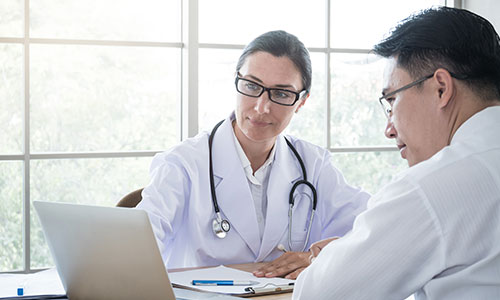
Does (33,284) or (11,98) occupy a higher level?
(11,98)

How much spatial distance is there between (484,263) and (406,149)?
34 centimetres

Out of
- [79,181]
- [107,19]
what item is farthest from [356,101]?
[79,181]

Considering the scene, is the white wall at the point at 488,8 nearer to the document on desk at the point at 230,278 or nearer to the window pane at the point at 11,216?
the document on desk at the point at 230,278

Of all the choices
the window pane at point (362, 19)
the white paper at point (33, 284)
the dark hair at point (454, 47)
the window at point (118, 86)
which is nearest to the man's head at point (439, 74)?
the dark hair at point (454, 47)

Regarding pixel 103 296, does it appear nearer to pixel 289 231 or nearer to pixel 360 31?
pixel 289 231

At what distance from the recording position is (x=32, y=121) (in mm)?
3002

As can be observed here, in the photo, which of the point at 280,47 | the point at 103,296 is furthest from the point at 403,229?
the point at 280,47

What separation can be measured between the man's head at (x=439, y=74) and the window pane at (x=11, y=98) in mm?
2287

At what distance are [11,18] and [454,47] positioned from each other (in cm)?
247

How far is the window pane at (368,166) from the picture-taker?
3.68 meters

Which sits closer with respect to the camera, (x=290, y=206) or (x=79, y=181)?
(x=290, y=206)

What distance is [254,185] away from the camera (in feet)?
6.73

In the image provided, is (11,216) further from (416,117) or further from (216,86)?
(416,117)

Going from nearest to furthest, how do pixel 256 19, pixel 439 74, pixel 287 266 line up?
pixel 439 74
pixel 287 266
pixel 256 19
